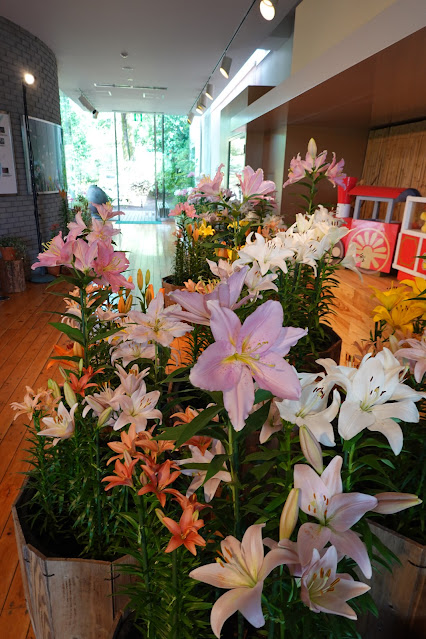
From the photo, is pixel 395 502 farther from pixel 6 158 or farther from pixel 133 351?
pixel 6 158

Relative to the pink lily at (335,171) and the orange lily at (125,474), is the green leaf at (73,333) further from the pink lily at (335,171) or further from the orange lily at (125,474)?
the pink lily at (335,171)

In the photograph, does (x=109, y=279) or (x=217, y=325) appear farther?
(x=109, y=279)

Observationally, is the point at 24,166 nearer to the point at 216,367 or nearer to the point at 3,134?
the point at 3,134

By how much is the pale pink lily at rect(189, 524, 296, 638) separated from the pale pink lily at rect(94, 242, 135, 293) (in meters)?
0.70

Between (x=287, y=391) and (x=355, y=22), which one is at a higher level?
(x=355, y=22)

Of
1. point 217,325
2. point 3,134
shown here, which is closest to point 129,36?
point 3,134

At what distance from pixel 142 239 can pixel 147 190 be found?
4833mm

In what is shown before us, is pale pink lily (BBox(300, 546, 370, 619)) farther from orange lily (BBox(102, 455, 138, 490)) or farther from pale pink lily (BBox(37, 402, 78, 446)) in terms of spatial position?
pale pink lily (BBox(37, 402, 78, 446))

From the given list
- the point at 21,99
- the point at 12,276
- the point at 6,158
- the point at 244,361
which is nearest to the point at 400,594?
the point at 244,361

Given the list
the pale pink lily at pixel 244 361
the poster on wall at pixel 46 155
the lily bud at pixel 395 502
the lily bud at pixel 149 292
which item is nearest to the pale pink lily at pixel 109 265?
the lily bud at pixel 149 292

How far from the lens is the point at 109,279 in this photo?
1.09 m

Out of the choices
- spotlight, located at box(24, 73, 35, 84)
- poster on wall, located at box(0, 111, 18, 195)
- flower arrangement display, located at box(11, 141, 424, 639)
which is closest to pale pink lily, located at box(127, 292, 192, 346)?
flower arrangement display, located at box(11, 141, 424, 639)

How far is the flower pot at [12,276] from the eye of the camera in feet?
17.9

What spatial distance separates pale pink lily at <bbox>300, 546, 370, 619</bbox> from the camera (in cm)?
46
